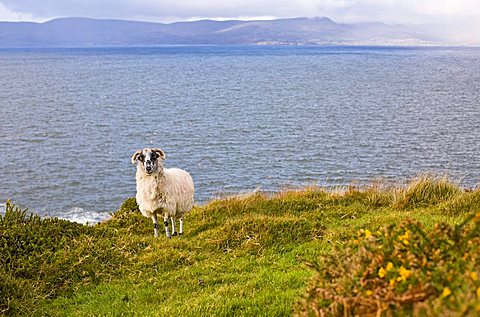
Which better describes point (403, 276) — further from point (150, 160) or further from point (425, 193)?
point (425, 193)

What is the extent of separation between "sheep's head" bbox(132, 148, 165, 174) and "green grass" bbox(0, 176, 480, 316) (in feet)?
5.99

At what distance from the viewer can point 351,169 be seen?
31172 mm

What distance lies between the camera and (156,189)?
46.1 feet

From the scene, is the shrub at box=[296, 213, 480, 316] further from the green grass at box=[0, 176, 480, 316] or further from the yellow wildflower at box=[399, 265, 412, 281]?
the green grass at box=[0, 176, 480, 316]

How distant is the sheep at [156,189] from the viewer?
1402 centimetres

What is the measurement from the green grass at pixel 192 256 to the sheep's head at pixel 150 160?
1827mm

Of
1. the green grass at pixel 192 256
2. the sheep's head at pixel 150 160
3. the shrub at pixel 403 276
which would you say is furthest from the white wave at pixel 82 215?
the shrub at pixel 403 276

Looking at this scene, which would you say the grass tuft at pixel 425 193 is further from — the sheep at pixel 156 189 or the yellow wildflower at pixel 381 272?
the yellow wildflower at pixel 381 272

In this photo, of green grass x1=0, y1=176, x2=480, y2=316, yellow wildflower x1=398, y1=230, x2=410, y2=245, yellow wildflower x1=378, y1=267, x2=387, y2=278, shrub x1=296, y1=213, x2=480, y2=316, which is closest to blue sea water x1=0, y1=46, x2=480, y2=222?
green grass x1=0, y1=176, x2=480, y2=316

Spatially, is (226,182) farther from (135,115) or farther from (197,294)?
(135,115)

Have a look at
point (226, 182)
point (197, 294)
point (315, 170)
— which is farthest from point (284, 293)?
point (315, 170)

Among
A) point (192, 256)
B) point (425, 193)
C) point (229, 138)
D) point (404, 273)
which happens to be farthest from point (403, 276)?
point (229, 138)

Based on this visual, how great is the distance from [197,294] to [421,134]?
33644 millimetres

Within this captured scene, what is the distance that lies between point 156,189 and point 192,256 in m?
3.06
